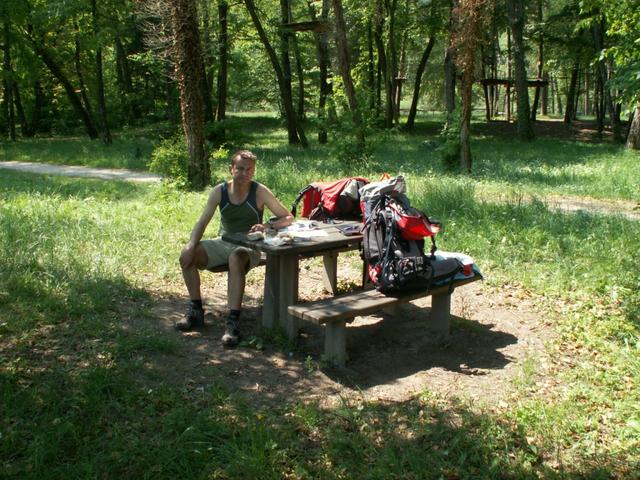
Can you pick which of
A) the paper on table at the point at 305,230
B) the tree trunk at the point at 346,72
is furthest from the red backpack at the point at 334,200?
the tree trunk at the point at 346,72

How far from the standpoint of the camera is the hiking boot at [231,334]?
16.0 ft

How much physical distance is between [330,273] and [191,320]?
1.65 meters

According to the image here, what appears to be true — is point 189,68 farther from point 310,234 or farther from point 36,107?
point 36,107

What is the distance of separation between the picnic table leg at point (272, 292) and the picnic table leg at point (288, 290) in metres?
0.09

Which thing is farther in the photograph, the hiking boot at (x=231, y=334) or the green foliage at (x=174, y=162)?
the green foliage at (x=174, y=162)

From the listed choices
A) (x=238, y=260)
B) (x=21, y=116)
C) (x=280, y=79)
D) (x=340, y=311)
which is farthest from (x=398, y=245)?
→ (x=21, y=116)

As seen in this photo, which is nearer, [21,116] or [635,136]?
[635,136]

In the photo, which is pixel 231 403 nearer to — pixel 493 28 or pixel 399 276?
pixel 399 276

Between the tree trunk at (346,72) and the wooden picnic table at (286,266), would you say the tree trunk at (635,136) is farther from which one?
the wooden picnic table at (286,266)

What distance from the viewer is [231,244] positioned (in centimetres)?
539

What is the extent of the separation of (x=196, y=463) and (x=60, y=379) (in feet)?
4.25

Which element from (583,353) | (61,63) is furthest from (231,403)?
(61,63)

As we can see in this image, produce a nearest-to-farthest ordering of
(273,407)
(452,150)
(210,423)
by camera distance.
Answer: (210,423)
(273,407)
(452,150)

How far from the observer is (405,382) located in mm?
4430
